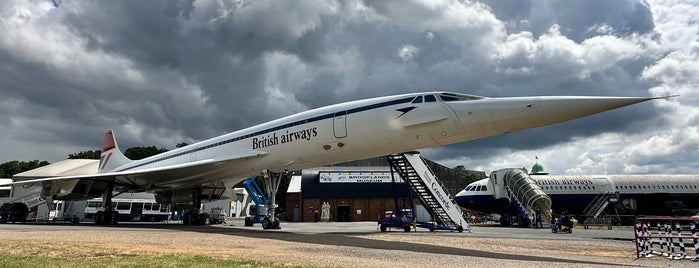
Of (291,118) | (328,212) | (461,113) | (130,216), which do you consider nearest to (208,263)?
(461,113)

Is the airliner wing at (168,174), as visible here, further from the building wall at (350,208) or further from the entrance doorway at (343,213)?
the entrance doorway at (343,213)

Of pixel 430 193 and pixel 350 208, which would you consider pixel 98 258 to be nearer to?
pixel 430 193

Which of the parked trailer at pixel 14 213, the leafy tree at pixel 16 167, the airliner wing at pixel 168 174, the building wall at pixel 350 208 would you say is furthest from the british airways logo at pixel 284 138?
the leafy tree at pixel 16 167

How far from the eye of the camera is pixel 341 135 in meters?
13.1

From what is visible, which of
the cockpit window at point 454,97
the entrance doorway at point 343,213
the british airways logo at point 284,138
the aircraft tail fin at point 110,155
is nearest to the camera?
the cockpit window at point 454,97

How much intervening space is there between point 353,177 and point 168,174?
25656 millimetres

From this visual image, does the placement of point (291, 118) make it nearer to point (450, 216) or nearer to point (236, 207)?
point (450, 216)

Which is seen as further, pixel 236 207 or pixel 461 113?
pixel 236 207

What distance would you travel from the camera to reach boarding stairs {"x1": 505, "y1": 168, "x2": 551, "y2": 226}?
26047 millimetres

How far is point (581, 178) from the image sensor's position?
104ft

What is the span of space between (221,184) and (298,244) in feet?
37.1

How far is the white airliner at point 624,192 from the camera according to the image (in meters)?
30.7

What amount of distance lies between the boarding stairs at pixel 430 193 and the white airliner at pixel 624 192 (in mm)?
10555

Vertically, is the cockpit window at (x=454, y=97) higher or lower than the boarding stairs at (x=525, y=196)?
higher
